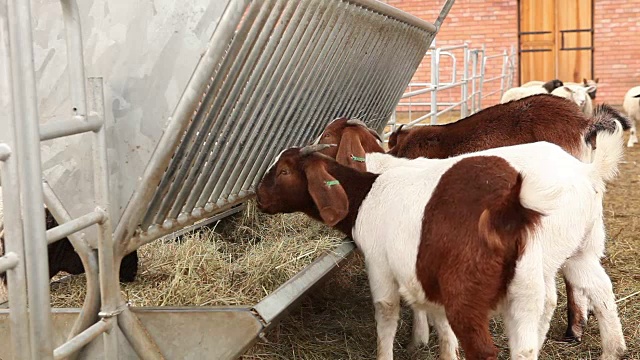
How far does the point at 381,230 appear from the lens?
4109 millimetres

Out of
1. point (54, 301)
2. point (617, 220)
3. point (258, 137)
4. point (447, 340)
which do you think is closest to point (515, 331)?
point (447, 340)

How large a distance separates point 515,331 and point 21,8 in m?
2.51

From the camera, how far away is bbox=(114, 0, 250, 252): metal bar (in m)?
2.84

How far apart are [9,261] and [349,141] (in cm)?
308

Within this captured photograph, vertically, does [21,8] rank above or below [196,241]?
above

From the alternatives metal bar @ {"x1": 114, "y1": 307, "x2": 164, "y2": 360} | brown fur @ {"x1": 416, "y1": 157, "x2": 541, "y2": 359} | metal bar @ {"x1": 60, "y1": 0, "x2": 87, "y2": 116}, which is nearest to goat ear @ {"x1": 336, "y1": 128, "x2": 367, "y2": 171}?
brown fur @ {"x1": 416, "y1": 157, "x2": 541, "y2": 359}

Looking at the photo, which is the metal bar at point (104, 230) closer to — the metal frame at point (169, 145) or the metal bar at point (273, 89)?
the metal frame at point (169, 145)

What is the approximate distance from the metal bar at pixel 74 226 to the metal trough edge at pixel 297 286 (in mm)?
682

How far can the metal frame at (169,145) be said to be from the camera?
238 centimetres

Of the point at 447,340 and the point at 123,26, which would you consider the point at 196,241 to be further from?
the point at 123,26

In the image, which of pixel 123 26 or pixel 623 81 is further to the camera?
pixel 623 81

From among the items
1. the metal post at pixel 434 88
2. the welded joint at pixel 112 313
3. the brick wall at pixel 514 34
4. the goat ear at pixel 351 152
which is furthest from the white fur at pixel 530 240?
the brick wall at pixel 514 34

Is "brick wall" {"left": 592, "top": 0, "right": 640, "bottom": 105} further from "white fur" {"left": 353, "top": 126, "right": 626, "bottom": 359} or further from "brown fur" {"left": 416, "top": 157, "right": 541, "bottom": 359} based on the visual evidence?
"brown fur" {"left": 416, "top": 157, "right": 541, "bottom": 359}

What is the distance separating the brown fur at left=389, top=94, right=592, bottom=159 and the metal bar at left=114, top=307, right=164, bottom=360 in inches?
124
